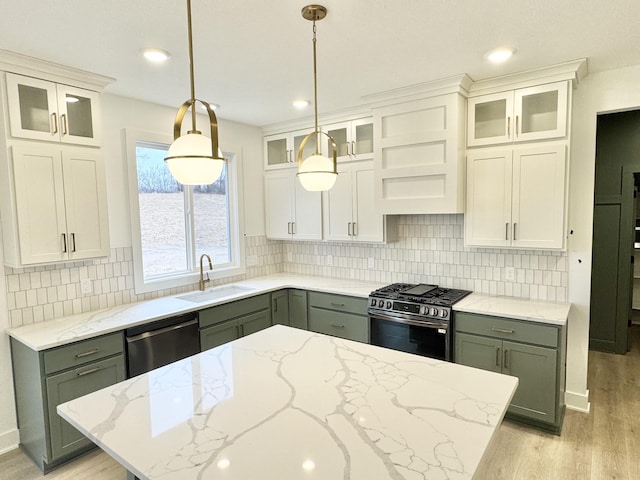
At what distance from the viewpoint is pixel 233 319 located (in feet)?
11.3

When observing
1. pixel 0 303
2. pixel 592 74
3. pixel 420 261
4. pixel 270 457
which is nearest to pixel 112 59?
pixel 0 303

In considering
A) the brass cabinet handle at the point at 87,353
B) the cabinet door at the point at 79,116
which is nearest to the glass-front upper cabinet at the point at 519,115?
the cabinet door at the point at 79,116

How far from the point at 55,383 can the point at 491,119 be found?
356cm

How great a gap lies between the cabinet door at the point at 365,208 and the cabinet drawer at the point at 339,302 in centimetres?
61

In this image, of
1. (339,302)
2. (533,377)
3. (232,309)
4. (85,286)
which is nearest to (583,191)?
(533,377)

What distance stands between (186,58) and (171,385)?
1953 millimetres

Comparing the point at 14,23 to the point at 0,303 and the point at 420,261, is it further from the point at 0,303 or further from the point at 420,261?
the point at 420,261

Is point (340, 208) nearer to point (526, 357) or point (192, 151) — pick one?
point (526, 357)

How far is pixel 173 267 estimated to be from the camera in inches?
147

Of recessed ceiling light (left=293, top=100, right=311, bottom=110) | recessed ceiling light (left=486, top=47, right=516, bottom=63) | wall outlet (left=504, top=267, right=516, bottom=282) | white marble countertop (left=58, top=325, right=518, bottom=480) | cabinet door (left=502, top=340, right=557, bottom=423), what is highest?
recessed ceiling light (left=293, top=100, right=311, bottom=110)

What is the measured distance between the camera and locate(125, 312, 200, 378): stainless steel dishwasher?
2742mm

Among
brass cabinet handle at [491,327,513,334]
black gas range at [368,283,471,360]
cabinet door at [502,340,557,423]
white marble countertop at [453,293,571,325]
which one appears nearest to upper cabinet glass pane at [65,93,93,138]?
black gas range at [368,283,471,360]

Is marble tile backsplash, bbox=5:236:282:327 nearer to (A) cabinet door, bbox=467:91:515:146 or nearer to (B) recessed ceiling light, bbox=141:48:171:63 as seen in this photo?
(B) recessed ceiling light, bbox=141:48:171:63

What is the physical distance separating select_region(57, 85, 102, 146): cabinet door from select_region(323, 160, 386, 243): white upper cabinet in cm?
210
